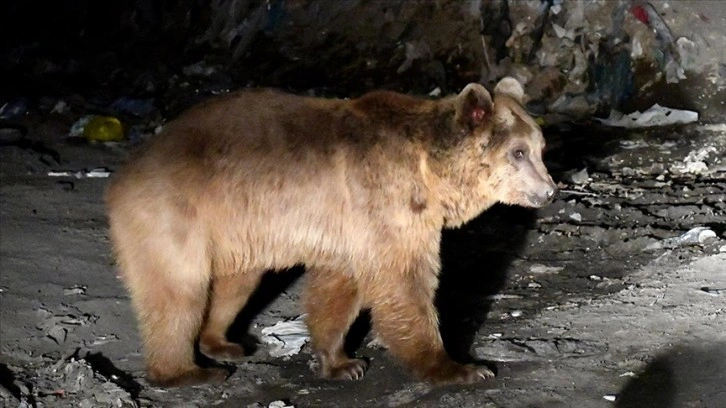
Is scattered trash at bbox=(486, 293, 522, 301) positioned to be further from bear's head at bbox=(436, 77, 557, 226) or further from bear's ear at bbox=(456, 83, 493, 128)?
bear's ear at bbox=(456, 83, 493, 128)

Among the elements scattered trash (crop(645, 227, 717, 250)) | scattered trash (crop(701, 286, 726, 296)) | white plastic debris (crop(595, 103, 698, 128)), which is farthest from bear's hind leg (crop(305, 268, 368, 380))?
white plastic debris (crop(595, 103, 698, 128))

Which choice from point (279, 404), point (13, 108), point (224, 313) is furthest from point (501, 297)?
point (13, 108)

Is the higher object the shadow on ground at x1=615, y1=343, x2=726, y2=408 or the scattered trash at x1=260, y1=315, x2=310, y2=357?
the shadow on ground at x1=615, y1=343, x2=726, y2=408

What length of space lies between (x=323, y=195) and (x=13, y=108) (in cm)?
694

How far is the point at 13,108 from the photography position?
11.0 metres

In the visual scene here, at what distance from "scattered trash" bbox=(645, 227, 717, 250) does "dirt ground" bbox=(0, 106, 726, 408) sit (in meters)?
0.02

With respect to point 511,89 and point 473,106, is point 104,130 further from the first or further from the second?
point 473,106

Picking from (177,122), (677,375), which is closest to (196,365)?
(177,122)

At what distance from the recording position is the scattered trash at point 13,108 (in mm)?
10914

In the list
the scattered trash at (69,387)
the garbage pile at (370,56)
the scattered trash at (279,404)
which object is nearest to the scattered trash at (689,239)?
the scattered trash at (279,404)

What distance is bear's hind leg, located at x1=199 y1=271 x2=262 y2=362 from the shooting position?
5594mm

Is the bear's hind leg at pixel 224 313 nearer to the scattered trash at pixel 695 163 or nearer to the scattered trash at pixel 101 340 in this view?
the scattered trash at pixel 101 340

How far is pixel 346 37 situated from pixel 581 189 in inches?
194

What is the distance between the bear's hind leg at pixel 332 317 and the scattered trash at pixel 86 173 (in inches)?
156
